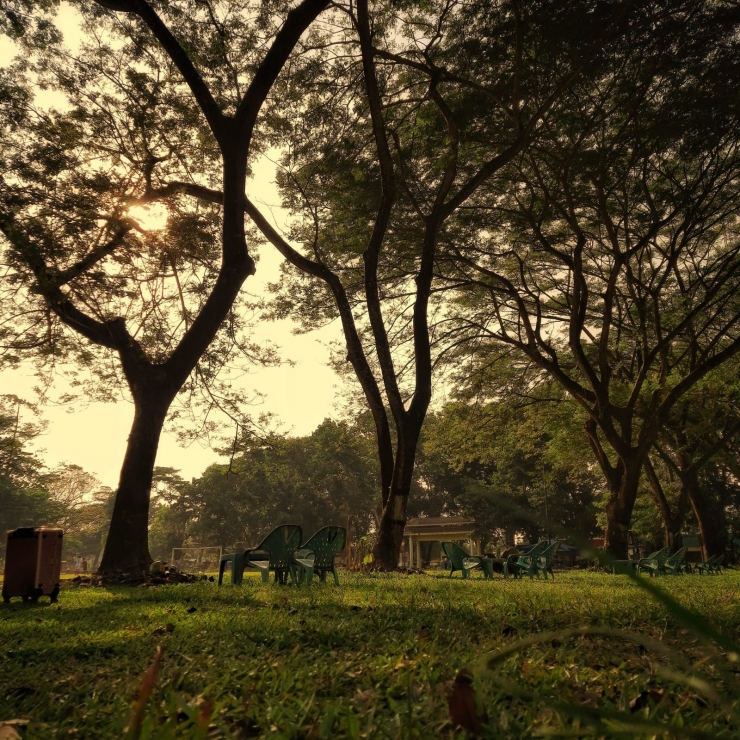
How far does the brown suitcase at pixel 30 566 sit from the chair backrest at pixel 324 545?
12.4 ft

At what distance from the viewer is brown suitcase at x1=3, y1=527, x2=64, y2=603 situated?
7555mm

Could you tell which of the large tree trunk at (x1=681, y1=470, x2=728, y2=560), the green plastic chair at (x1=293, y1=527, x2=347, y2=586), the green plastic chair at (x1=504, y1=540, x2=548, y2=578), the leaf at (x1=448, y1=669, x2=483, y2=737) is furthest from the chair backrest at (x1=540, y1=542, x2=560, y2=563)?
the leaf at (x1=448, y1=669, x2=483, y2=737)

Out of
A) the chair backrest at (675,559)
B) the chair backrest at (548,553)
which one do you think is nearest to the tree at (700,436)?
the chair backrest at (675,559)

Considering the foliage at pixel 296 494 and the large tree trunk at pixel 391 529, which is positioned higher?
the foliage at pixel 296 494

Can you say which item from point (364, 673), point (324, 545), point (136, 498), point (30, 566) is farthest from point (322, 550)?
point (364, 673)

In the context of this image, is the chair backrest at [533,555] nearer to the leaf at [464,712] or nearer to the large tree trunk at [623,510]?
the large tree trunk at [623,510]

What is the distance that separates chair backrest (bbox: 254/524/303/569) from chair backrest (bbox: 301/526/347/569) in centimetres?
56

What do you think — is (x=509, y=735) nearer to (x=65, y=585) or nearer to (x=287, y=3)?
(x=65, y=585)

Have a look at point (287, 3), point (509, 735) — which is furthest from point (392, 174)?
point (509, 735)

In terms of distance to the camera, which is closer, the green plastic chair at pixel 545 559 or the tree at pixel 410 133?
the tree at pixel 410 133

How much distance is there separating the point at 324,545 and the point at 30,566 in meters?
4.30

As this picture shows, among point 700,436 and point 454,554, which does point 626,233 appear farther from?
point 700,436

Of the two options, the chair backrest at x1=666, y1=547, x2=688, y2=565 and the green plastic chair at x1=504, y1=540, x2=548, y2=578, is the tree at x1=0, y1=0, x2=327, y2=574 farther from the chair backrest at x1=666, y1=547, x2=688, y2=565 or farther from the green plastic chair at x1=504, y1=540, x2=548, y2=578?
the chair backrest at x1=666, y1=547, x2=688, y2=565

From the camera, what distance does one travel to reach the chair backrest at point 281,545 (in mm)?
9594
